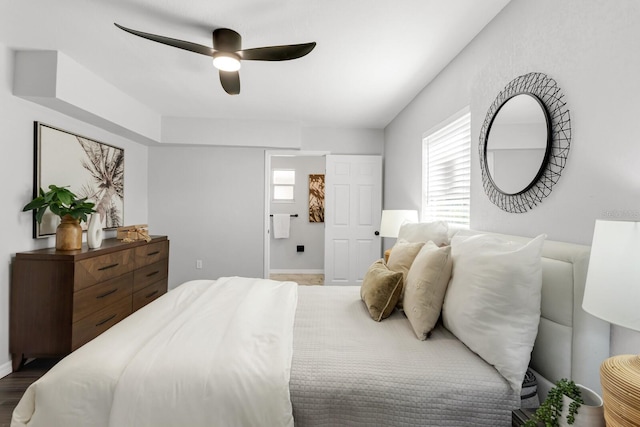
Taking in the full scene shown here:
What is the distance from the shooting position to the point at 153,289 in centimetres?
375

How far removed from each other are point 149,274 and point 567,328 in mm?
3764

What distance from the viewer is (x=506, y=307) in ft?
4.28

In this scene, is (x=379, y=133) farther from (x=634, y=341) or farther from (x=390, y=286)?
(x=634, y=341)

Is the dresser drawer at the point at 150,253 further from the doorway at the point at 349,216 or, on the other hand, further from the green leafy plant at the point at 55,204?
the doorway at the point at 349,216

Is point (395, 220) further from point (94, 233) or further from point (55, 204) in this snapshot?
point (55, 204)

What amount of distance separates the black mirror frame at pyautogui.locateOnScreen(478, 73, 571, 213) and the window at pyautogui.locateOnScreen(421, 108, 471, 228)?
0.55 metres

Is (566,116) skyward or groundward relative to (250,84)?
groundward

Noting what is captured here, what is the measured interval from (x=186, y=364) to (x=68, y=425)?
42cm

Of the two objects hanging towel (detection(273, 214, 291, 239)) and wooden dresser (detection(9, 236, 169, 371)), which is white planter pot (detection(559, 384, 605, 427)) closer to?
wooden dresser (detection(9, 236, 169, 371))

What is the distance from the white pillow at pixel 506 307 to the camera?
1.26 metres

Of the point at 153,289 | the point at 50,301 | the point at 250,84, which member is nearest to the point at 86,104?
the point at 250,84

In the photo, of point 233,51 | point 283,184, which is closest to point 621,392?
point 233,51

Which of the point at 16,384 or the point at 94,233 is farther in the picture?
the point at 94,233

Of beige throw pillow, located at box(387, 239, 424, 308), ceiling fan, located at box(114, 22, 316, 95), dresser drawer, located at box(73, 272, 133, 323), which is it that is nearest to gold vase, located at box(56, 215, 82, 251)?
dresser drawer, located at box(73, 272, 133, 323)
